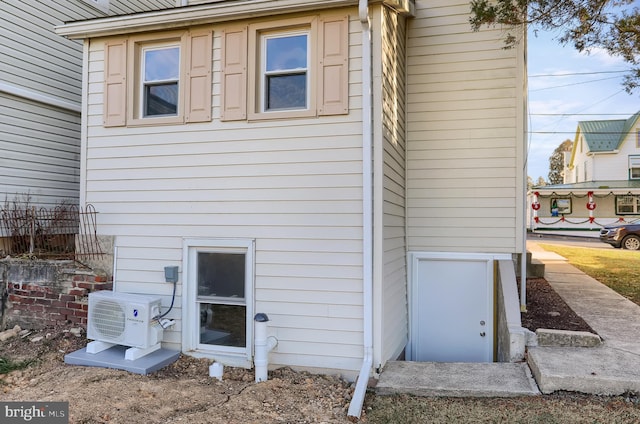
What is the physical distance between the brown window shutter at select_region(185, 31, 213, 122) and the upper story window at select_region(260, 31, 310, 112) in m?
0.69

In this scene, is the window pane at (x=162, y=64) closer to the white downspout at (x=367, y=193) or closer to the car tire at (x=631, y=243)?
the white downspout at (x=367, y=193)

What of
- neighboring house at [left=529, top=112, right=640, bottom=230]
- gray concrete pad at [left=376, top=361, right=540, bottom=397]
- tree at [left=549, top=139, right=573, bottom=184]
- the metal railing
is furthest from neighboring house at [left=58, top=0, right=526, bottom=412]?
tree at [left=549, top=139, right=573, bottom=184]

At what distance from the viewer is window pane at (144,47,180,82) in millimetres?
5355

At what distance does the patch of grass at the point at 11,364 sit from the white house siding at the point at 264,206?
4.21 feet

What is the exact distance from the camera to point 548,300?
6.86 meters

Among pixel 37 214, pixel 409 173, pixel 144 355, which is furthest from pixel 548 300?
pixel 37 214

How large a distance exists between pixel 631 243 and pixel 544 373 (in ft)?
49.6

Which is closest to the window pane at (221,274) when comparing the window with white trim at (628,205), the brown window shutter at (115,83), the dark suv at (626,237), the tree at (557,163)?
the brown window shutter at (115,83)

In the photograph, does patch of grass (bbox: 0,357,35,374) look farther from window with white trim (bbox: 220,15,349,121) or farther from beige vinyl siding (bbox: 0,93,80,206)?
window with white trim (bbox: 220,15,349,121)

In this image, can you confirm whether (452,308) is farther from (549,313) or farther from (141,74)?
(141,74)

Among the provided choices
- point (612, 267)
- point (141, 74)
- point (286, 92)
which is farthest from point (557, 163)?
point (141, 74)

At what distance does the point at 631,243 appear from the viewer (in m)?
15.8

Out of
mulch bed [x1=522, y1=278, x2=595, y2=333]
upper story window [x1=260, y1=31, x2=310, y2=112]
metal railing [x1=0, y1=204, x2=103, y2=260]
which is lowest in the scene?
mulch bed [x1=522, y1=278, x2=595, y2=333]

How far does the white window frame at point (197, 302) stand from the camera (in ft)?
16.0
